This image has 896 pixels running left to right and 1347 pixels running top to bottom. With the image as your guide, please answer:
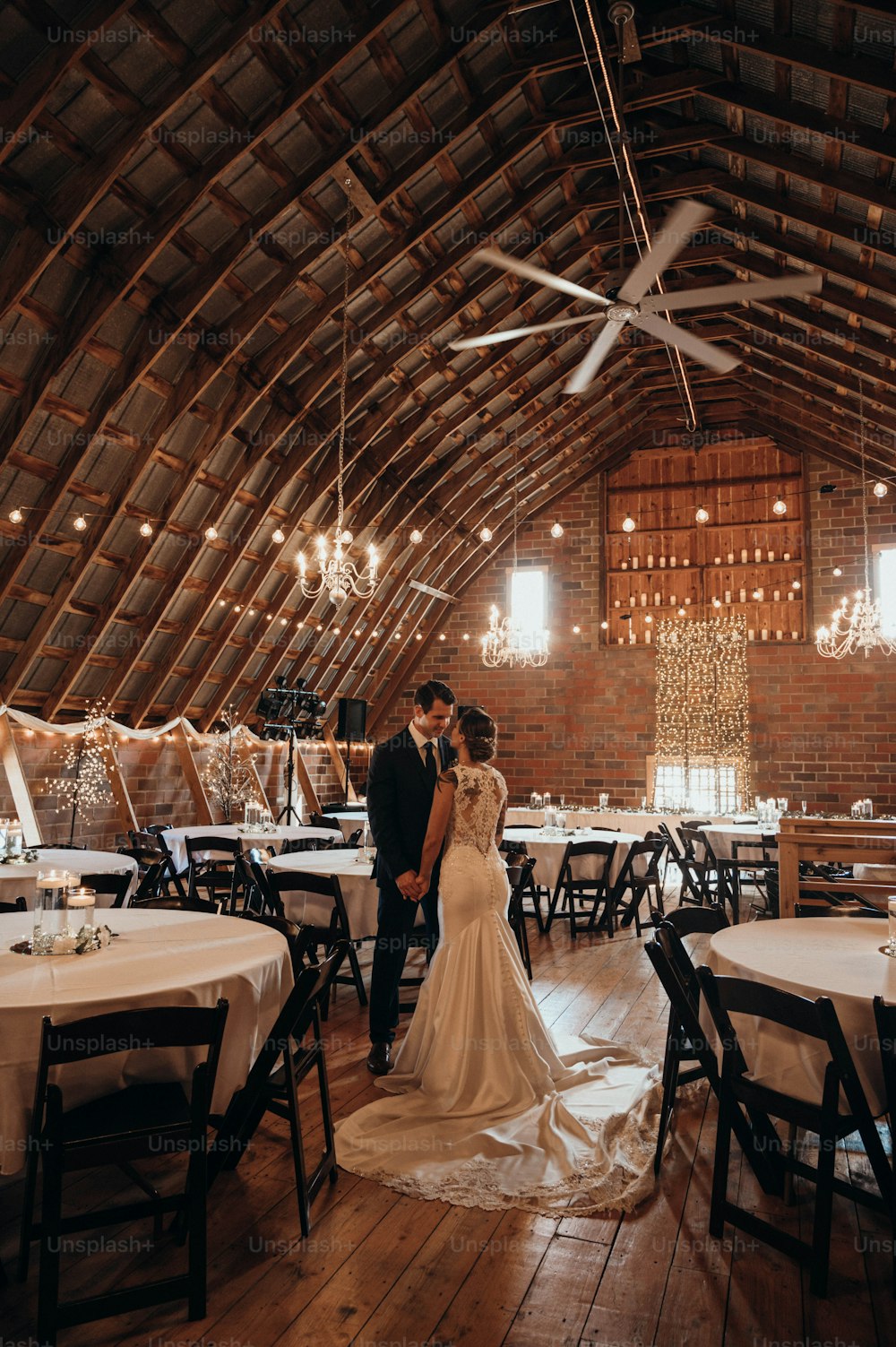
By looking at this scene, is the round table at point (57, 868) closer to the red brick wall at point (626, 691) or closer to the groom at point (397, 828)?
the groom at point (397, 828)

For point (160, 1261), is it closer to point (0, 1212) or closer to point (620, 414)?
point (0, 1212)

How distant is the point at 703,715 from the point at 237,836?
27.7 ft

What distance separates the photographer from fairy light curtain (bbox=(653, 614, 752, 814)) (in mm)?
13359

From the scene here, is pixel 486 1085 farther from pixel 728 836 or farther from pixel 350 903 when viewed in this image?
pixel 728 836

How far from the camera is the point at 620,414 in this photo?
45.4 ft

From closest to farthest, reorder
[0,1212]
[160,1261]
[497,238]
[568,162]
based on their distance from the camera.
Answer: [160,1261] → [0,1212] → [568,162] → [497,238]

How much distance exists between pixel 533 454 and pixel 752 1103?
1114 centimetres

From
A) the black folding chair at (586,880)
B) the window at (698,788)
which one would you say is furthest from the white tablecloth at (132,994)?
the window at (698,788)

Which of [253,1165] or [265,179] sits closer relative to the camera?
[253,1165]

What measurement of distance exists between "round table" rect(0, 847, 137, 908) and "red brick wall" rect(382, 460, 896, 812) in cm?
905

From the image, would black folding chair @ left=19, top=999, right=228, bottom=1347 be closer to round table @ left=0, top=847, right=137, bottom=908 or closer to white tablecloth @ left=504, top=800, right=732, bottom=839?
round table @ left=0, top=847, right=137, bottom=908

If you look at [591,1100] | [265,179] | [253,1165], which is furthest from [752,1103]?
[265,179]

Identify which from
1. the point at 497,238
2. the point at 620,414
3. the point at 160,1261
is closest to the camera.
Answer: the point at 160,1261

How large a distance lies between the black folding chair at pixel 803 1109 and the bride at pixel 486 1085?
0.44 m
